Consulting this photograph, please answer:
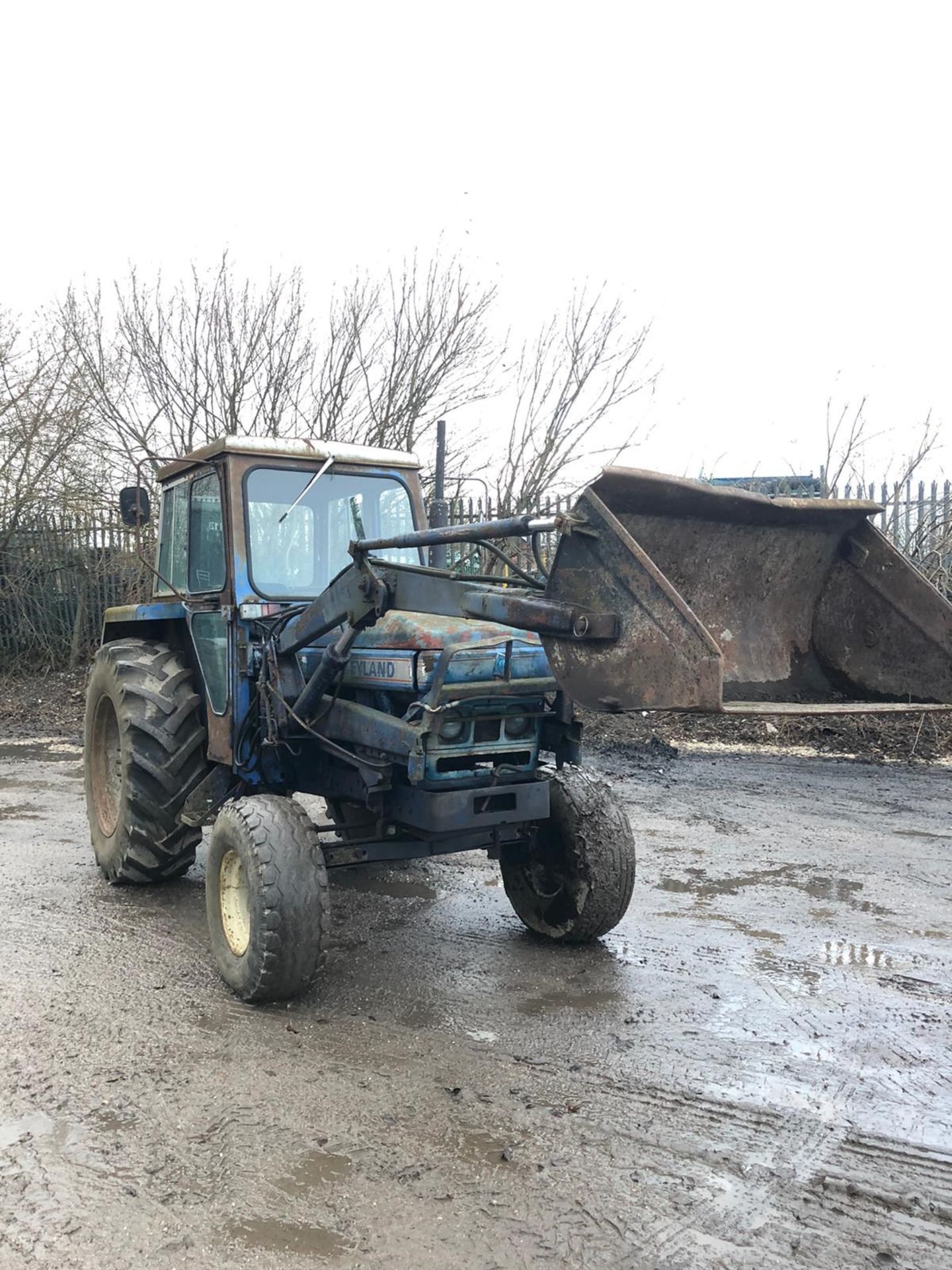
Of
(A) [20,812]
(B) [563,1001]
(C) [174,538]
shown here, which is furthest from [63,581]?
(B) [563,1001]

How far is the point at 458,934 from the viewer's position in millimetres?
4770

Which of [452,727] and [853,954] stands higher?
[452,727]

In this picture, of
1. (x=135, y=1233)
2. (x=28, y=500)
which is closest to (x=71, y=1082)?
(x=135, y=1233)

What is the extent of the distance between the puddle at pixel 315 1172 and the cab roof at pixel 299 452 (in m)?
2.96

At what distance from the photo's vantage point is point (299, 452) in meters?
4.98

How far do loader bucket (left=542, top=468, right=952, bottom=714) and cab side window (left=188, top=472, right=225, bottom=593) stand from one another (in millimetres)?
2168

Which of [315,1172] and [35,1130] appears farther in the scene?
[35,1130]

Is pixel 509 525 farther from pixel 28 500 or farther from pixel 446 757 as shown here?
pixel 28 500

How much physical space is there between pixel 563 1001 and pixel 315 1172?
1380 millimetres

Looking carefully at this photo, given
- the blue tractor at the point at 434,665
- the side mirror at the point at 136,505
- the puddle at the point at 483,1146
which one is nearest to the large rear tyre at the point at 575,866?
the blue tractor at the point at 434,665

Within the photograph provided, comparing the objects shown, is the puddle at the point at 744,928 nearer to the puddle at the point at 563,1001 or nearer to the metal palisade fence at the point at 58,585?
the puddle at the point at 563,1001

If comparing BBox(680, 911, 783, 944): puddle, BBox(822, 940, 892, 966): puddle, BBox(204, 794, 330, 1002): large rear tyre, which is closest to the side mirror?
BBox(204, 794, 330, 1002): large rear tyre

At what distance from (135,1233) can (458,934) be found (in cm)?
235

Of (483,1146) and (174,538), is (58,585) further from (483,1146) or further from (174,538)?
(483,1146)
